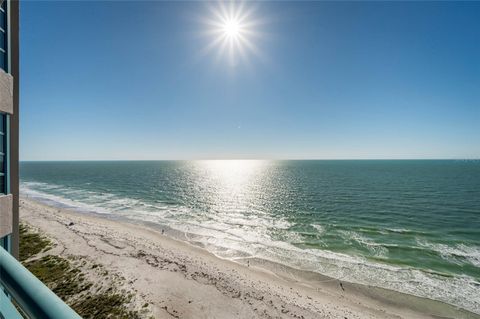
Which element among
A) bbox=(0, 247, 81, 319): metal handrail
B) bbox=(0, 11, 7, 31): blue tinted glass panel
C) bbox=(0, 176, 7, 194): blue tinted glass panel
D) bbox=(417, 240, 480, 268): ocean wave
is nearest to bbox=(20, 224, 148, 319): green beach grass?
bbox=(0, 176, 7, 194): blue tinted glass panel

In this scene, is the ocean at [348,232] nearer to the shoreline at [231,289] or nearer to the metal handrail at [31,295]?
the shoreline at [231,289]

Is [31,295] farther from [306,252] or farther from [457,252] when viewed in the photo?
[457,252]

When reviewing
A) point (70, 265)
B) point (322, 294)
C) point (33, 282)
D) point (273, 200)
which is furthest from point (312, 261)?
point (273, 200)

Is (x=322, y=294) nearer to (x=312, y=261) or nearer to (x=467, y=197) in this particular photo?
(x=312, y=261)

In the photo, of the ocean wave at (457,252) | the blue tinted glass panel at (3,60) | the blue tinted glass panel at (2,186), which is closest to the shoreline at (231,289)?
the ocean wave at (457,252)

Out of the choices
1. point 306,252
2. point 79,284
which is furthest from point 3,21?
point 306,252
